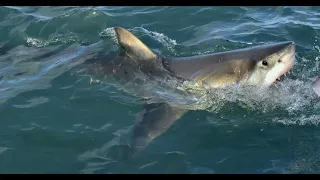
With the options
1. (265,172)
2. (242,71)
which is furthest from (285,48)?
(265,172)

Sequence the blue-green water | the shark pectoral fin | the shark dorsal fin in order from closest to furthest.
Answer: the blue-green water < the shark pectoral fin < the shark dorsal fin

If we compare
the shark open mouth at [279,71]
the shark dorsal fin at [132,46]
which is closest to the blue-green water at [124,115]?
the shark open mouth at [279,71]

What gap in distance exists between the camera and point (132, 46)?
7.22m

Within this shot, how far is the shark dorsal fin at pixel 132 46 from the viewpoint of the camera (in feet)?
23.2

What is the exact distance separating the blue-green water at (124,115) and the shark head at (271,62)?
26 centimetres

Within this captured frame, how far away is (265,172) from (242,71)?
6.43 ft

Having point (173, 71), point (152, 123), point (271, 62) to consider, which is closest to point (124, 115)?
point (152, 123)

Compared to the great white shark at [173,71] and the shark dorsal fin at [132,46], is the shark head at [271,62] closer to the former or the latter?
the great white shark at [173,71]

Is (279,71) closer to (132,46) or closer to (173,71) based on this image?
(173,71)

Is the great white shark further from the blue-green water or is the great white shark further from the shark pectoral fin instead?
the blue-green water

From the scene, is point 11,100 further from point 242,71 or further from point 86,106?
point 242,71

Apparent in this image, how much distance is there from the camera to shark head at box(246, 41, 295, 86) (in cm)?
648

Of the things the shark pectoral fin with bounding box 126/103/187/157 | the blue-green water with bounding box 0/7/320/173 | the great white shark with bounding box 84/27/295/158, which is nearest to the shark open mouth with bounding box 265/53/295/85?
the great white shark with bounding box 84/27/295/158

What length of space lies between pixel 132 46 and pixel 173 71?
0.78 m
